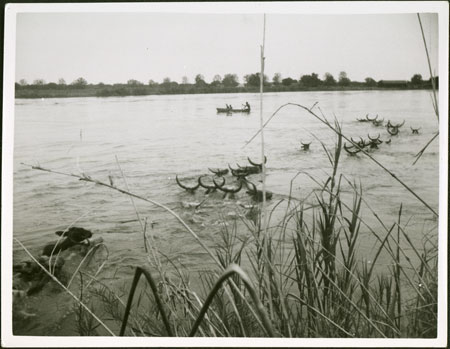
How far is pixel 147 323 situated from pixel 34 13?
105cm

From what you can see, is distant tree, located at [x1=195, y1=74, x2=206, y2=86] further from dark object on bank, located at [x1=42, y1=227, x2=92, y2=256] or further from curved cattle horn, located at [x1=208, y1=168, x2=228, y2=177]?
dark object on bank, located at [x1=42, y1=227, x2=92, y2=256]

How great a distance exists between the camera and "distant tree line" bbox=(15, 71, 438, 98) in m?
1.54

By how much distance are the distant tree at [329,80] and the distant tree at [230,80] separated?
0.28 metres

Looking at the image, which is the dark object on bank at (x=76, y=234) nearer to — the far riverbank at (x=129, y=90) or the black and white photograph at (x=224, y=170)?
the black and white photograph at (x=224, y=170)

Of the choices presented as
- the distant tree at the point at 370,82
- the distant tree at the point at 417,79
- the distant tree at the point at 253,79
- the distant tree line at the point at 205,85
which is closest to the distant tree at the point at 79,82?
Result: the distant tree line at the point at 205,85

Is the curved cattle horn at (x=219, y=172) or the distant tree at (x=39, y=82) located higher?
the distant tree at (x=39, y=82)

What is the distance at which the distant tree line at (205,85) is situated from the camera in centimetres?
154

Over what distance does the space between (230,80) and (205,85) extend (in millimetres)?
81

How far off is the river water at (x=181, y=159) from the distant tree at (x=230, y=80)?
0.12 feet

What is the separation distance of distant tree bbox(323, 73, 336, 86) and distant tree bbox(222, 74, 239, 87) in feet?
0.91

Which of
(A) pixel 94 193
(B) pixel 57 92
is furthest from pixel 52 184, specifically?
(B) pixel 57 92

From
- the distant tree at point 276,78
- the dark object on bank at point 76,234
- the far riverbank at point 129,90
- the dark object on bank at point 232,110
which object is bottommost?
the dark object on bank at point 76,234

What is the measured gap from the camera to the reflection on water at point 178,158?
154 centimetres

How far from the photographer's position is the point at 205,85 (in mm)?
1564
